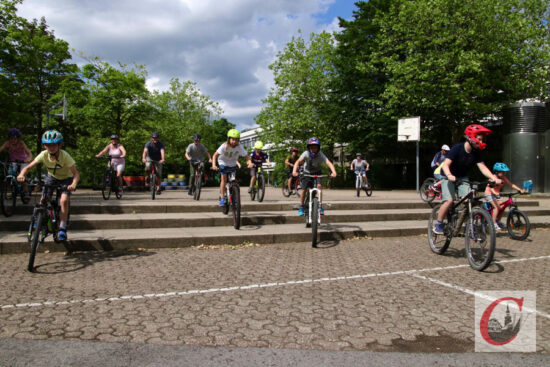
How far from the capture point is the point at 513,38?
23.8 m

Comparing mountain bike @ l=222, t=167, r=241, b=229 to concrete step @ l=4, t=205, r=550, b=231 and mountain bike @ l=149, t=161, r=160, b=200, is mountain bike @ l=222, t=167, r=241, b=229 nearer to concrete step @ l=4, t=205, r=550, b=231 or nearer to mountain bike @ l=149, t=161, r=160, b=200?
concrete step @ l=4, t=205, r=550, b=231

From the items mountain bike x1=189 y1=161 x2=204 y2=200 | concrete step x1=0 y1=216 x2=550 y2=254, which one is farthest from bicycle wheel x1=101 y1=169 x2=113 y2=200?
concrete step x1=0 y1=216 x2=550 y2=254

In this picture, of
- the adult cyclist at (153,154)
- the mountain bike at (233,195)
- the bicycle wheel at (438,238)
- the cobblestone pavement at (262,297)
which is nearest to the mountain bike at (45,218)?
the cobblestone pavement at (262,297)

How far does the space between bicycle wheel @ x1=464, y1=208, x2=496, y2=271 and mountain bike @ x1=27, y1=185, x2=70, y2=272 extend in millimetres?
5981

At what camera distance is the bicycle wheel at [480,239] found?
5.47m

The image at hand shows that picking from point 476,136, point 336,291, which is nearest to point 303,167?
point 476,136

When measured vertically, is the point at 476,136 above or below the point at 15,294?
above

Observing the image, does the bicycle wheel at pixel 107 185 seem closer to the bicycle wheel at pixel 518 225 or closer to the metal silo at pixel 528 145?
the bicycle wheel at pixel 518 225

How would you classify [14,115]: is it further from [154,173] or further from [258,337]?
[258,337]

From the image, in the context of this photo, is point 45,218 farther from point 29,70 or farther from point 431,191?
point 29,70

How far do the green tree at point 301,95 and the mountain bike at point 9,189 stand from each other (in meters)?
26.9

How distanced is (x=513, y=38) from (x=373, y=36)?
9271 mm

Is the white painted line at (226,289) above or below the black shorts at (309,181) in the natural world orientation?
below

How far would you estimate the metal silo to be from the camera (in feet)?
74.6
